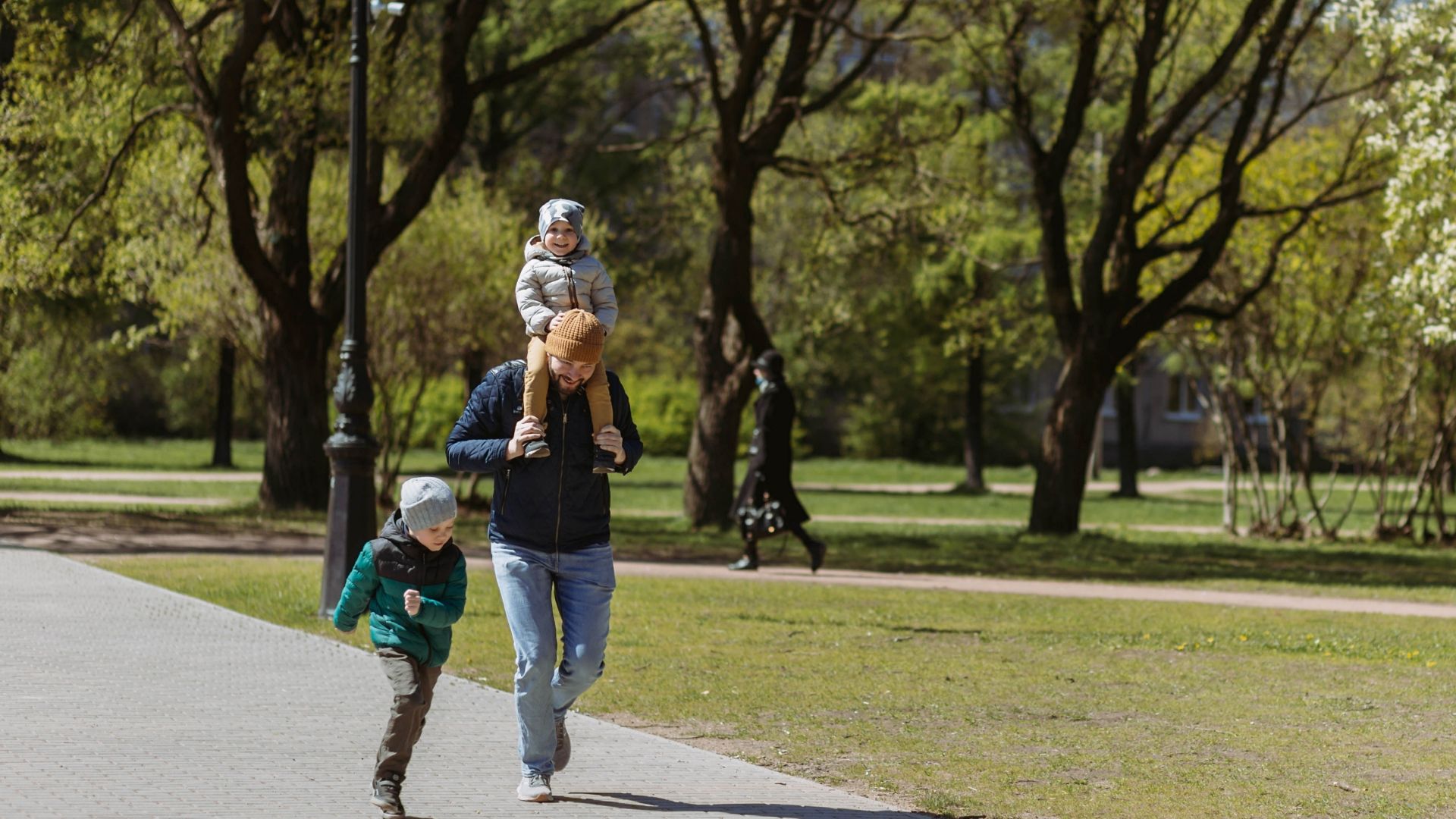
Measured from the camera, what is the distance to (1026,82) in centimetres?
2700

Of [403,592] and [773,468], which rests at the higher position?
[773,468]

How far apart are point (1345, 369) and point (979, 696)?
2035 centimetres

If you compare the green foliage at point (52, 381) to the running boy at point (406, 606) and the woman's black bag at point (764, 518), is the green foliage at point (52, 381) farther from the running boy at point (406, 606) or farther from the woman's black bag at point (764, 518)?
the running boy at point (406, 606)

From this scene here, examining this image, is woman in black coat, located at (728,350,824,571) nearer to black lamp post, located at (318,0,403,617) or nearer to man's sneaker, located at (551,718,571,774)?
black lamp post, located at (318,0,403,617)

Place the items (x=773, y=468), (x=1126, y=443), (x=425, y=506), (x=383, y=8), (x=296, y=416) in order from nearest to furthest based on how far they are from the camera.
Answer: (x=425, y=506)
(x=773, y=468)
(x=383, y=8)
(x=296, y=416)
(x=1126, y=443)

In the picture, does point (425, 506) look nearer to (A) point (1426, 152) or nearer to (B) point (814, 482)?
(A) point (1426, 152)

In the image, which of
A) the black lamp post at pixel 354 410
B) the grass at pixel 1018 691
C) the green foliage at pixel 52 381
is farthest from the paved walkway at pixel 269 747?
the green foliage at pixel 52 381

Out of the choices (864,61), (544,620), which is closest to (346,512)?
(544,620)

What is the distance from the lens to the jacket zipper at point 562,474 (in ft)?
20.3

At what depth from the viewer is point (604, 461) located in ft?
20.4

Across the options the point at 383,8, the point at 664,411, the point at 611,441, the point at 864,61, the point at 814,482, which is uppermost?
the point at 864,61

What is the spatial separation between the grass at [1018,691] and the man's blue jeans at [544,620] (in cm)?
129

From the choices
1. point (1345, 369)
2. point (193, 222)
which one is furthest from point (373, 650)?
point (1345, 369)

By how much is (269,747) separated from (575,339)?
2.31m
